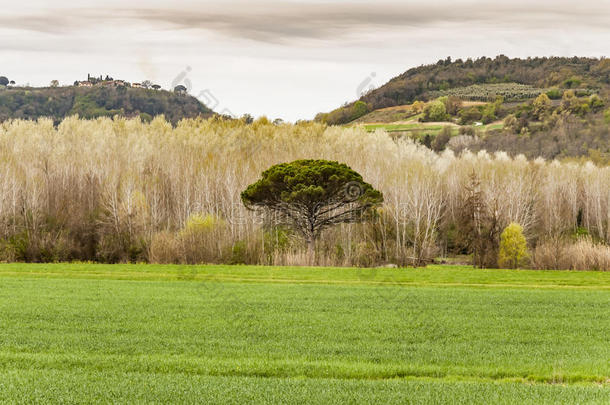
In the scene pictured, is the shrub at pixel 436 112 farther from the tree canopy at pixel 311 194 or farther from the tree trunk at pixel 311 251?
the tree trunk at pixel 311 251

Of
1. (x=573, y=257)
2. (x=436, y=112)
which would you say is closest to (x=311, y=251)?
(x=573, y=257)

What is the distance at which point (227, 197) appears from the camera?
54094 mm

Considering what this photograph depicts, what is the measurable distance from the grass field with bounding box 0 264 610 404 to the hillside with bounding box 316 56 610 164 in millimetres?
85248

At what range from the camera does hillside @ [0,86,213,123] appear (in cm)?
13888

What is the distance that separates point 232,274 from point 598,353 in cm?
2192

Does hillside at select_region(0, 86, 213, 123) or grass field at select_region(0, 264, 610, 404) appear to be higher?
hillside at select_region(0, 86, 213, 123)

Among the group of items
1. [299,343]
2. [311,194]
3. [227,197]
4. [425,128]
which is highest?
[425,128]

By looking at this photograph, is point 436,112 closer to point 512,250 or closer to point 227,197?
point 227,197

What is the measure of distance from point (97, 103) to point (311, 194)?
11366 centimetres

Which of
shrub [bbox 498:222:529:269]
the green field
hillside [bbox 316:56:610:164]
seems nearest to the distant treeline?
hillside [bbox 316:56:610:164]

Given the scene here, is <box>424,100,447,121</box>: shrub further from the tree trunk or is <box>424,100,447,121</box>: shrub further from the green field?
the tree trunk

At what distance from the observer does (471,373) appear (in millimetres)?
14438

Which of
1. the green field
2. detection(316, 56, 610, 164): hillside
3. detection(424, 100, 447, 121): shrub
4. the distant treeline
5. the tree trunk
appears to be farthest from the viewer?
the distant treeline

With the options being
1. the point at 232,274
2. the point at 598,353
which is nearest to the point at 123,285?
the point at 232,274
